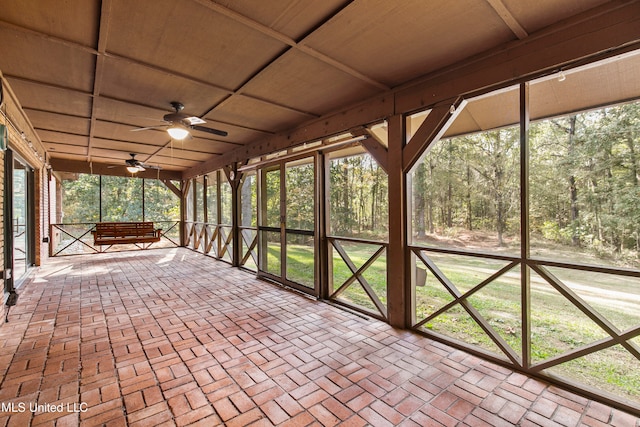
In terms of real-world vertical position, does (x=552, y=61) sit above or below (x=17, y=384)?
above

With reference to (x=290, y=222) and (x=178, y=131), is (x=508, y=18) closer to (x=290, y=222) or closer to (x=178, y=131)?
(x=178, y=131)

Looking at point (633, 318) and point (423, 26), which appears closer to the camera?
point (423, 26)

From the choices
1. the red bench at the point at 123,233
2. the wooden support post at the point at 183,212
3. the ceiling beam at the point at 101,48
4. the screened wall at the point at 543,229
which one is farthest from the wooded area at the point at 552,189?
the wooden support post at the point at 183,212

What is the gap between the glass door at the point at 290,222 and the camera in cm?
418

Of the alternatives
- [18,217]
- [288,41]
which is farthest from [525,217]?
[18,217]

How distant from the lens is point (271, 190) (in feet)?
16.0

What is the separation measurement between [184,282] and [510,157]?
5485mm

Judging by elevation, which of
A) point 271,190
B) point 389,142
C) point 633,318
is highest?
point 389,142

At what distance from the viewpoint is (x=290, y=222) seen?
4500 mm

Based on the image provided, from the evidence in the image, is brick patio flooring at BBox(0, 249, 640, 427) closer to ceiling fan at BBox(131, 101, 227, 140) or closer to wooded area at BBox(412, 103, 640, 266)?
wooded area at BBox(412, 103, 640, 266)

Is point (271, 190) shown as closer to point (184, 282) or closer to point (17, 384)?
point (184, 282)

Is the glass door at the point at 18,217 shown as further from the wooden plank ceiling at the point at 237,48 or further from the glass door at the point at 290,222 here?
the glass door at the point at 290,222

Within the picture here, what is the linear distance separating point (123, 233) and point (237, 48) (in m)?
6.85

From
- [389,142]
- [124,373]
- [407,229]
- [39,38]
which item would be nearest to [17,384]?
[124,373]
